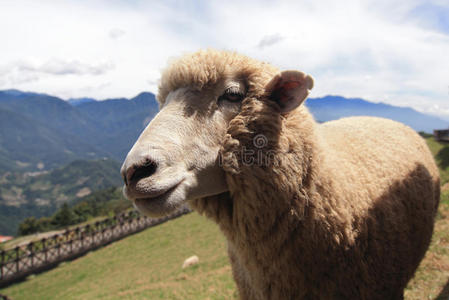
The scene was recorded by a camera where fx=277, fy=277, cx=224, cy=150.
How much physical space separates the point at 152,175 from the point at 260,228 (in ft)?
3.57

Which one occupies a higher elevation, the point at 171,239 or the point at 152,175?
the point at 152,175

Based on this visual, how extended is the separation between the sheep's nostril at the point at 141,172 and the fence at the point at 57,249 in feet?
67.0

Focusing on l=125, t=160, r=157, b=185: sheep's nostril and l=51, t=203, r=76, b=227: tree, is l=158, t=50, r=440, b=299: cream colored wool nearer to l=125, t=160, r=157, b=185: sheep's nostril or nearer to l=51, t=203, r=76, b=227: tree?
l=125, t=160, r=157, b=185: sheep's nostril

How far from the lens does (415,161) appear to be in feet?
13.3

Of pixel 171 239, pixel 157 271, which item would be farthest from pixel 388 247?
pixel 171 239

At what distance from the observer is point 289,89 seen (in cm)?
252

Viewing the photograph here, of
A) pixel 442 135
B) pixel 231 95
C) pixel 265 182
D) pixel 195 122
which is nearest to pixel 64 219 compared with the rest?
pixel 442 135

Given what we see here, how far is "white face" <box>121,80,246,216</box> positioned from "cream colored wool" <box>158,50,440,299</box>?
110mm

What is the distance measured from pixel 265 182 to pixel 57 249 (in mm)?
30029

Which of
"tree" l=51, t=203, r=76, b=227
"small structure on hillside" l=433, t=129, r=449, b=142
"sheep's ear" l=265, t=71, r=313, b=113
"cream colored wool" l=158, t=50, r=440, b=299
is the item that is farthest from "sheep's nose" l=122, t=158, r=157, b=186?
"tree" l=51, t=203, r=76, b=227

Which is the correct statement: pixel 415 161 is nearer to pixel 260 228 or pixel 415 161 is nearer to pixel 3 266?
pixel 260 228

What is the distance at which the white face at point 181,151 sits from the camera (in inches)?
81.5

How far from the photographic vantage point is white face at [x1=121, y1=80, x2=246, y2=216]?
81.5 inches

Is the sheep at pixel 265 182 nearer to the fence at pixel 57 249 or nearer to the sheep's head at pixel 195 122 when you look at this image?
the sheep's head at pixel 195 122
